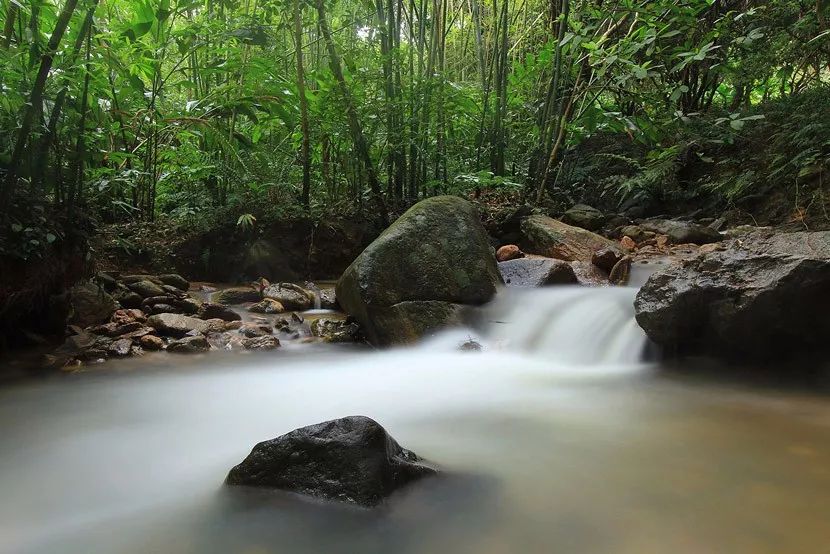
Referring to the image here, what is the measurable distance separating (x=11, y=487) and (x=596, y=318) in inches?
140

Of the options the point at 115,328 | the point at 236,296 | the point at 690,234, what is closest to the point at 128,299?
the point at 115,328

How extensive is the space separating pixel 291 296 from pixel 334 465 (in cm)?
342

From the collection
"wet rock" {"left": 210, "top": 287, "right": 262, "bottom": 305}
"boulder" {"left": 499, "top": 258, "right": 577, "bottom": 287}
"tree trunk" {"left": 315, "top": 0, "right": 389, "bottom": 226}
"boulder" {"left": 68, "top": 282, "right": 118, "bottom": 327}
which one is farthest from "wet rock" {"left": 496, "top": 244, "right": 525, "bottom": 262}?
"boulder" {"left": 68, "top": 282, "right": 118, "bottom": 327}

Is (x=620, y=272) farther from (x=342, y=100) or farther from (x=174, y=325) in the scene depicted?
(x=174, y=325)

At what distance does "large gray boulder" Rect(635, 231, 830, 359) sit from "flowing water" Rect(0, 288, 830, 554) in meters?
0.35

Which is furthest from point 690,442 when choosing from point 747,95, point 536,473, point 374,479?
point 747,95

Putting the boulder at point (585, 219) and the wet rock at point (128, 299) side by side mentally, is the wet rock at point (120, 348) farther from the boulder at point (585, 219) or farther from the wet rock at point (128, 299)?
the boulder at point (585, 219)

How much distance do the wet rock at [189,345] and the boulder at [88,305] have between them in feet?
2.26

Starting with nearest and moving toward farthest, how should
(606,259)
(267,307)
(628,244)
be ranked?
(267,307) → (606,259) → (628,244)

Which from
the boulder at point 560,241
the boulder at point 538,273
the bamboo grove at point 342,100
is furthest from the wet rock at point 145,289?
the boulder at point 560,241

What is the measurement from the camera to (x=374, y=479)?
1.69 meters

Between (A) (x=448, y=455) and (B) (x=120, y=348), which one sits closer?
(A) (x=448, y=455)

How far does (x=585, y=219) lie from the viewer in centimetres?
679

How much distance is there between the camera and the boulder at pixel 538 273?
485cm
